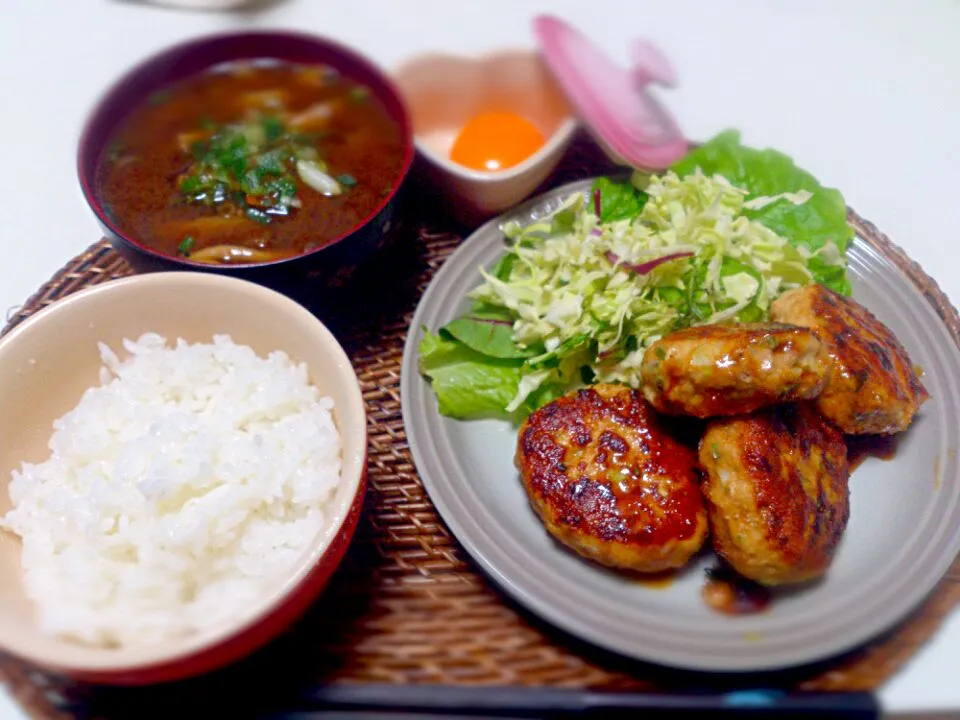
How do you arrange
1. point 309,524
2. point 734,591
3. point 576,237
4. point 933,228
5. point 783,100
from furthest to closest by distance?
point 783,100
point 933,228
point 576,237
point 734,591
point 309,524

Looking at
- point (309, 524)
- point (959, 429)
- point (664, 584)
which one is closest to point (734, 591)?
point (664, 584)

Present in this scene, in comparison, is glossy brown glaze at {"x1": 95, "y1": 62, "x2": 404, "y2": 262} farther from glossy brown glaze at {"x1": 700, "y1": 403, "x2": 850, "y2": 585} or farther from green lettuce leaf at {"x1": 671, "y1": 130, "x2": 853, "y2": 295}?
glossy brown glaze at {"x1": 700, "y1": 403, "x2": 850, "y2": 585}

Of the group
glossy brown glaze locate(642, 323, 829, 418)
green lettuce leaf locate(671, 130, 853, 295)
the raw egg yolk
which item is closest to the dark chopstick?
glossy brown glaze locate(642, 323, 829, 418)

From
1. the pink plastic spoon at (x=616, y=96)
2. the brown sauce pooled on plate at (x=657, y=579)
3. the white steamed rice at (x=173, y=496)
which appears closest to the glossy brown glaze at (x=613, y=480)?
the brown sauce pooled on plate at (x=657, y=579)

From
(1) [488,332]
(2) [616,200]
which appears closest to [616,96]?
(2) [616,200]

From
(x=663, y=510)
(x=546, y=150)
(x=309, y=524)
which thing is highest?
(x=546, y=150)

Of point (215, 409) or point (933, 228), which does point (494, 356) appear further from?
point (933, 228)

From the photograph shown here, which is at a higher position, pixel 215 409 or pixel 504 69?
pixel 504 69

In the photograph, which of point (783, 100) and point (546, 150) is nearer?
point (546, 150)
